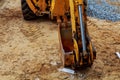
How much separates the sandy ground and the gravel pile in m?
0.26

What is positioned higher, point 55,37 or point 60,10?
point 60,10

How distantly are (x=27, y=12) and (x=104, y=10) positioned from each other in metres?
2.07

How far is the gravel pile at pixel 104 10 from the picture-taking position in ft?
25.9

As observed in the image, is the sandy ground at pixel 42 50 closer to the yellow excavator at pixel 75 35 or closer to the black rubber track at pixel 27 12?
the black rubber track at pixel 27 12

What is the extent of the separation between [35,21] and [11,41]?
1.37m

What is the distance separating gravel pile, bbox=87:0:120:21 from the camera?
25.9ft

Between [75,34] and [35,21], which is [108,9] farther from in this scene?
[75,34]

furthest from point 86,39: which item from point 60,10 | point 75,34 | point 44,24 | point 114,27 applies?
point 44,24

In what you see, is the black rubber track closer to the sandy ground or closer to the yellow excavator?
the sandy ground

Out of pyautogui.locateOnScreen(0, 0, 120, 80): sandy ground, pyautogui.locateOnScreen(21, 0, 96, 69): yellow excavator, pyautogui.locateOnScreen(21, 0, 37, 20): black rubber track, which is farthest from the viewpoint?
pyautogui.locateOnScreen(21, 0, 37, 20): black rubber track

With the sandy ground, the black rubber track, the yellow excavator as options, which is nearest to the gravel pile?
the sandy ground

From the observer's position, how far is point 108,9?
8164mm

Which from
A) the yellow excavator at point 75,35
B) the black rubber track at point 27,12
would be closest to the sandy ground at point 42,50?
the black rubber track at point 27,12

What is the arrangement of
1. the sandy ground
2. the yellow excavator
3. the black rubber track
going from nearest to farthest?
1. the yellow excavator
2. the sandy ground
3. the black rubber track
